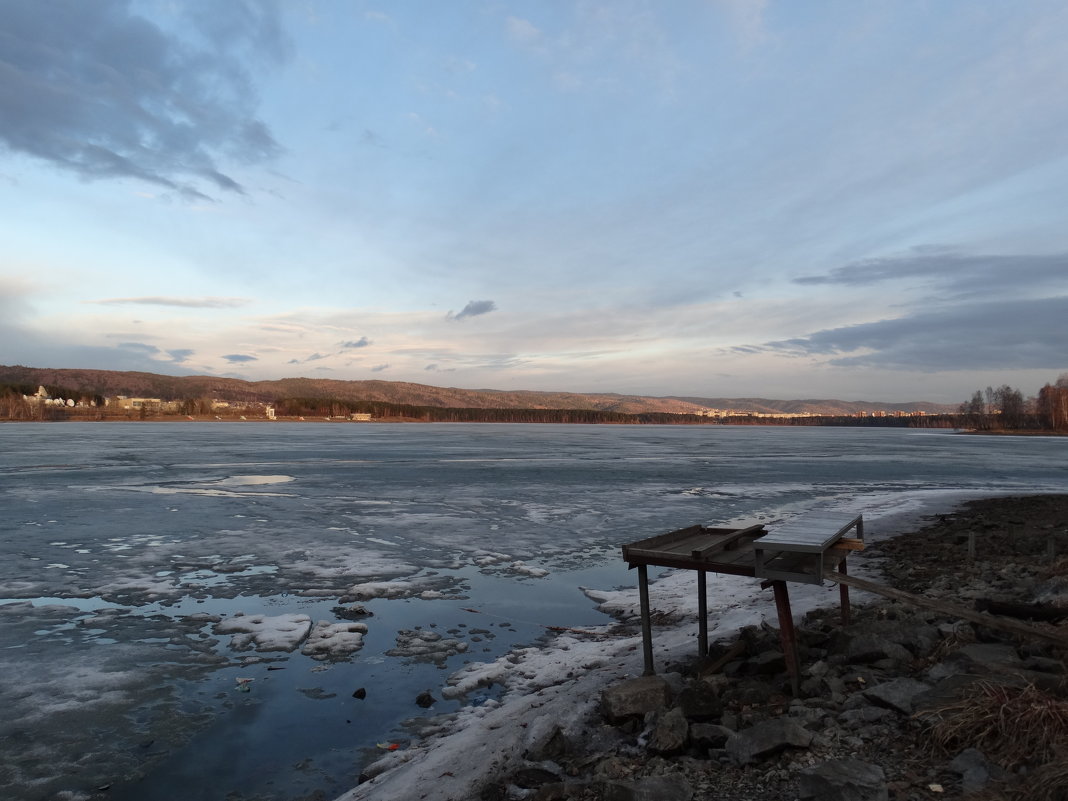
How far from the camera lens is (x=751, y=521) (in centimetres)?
1997

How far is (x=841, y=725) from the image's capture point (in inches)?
224

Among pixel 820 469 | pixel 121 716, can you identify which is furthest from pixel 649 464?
pixel 121 716

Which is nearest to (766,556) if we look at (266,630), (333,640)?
(333,640)

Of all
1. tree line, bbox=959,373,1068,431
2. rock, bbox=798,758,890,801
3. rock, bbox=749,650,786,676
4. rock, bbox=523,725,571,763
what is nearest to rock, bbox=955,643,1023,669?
rock, bbox=749,650,786,676

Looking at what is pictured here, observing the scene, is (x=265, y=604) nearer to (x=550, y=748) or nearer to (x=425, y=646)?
(x=425, y=646)

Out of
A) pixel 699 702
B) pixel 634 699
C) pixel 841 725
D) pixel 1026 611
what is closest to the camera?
pixel 841 725

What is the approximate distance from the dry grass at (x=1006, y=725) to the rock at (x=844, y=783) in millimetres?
830

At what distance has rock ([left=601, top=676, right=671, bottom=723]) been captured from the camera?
A: 6.52m

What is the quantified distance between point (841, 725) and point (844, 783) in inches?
52.9

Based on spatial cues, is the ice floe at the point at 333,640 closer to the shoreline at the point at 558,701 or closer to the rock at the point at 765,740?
the shoreline at the point at 558,701

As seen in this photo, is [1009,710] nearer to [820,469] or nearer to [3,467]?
[820,469]

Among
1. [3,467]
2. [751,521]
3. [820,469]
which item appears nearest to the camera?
[751,521]

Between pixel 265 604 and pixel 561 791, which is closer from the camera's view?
pixel 561 791

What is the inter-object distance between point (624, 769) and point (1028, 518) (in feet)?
68.2
